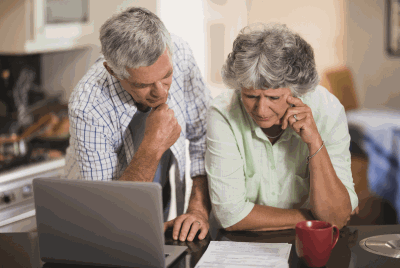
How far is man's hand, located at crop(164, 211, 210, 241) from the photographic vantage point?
1091 mm

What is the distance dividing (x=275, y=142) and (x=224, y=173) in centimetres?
20

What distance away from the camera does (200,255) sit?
38.6 inches

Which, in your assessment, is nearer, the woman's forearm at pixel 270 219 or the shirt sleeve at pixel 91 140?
the woman's forearm at pixel 270 219

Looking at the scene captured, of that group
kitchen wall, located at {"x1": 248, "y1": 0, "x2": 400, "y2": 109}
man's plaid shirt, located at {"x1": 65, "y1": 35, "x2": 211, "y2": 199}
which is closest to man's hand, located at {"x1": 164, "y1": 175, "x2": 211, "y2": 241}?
man's plaid shirt, located at {"x1": 65, "y1": 35, "x2": 211, "y2": 199}

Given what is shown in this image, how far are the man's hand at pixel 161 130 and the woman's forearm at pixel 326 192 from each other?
0.45m

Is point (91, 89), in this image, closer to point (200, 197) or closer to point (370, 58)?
point (200, 197)

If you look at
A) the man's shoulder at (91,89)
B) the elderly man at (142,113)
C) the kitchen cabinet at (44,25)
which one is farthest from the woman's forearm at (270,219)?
the kitchen cabinet at (44,25)

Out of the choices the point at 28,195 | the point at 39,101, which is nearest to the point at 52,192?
the point at 28,195

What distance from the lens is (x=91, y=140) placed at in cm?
131

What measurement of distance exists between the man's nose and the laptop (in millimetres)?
430

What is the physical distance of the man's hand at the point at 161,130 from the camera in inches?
50.9

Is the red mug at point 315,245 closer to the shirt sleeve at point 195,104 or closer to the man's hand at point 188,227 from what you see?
the man's hand at point 188,227

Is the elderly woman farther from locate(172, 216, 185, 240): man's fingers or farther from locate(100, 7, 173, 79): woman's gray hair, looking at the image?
locate(100, 7, 173, 79): woman's gray hair

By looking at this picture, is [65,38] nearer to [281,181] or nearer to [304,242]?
[281,181]
